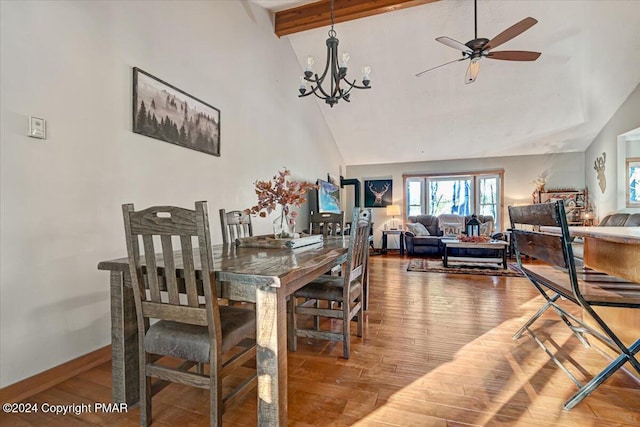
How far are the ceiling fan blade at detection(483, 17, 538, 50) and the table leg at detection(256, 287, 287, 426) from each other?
3.45 metres

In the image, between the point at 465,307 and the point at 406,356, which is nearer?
the point at 406,356

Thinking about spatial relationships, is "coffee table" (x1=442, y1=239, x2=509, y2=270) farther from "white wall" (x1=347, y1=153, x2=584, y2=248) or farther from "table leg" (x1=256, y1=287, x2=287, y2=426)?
"table leg" (x1=256, y1=287, x2=287, y2=426)

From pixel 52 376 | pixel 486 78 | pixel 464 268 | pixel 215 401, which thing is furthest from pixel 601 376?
pixel 486 78

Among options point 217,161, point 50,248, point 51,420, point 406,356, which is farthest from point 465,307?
point 50,248

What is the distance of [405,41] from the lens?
440 centimetres

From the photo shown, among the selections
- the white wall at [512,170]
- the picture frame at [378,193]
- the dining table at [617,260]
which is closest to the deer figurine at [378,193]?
the picture frame at [378,193]

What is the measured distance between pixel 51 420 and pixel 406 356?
195cm

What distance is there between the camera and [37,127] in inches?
64.7

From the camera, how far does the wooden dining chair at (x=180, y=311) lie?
1.19m

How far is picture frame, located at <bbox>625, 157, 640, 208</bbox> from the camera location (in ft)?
17.0

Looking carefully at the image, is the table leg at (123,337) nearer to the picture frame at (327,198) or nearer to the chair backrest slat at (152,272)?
the chair backrest slat at (152,272)

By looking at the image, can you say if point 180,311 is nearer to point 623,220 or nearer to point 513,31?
point 513,31

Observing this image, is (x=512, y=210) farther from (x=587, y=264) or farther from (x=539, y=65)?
(x=539, y=65)

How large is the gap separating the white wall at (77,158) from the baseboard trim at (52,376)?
0.13ft
